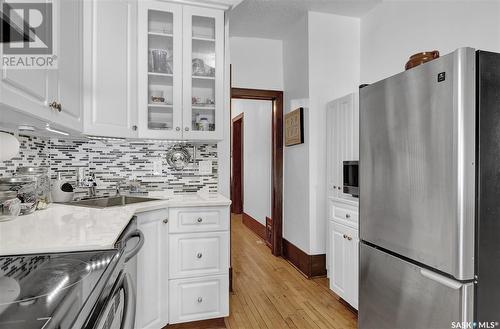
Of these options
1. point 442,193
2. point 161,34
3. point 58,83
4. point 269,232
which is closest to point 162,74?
point 161,34

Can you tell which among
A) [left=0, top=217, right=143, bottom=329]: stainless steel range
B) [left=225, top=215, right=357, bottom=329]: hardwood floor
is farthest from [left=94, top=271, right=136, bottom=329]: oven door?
[left=225, top=215, right=357, bottom=329]: hardwood floor

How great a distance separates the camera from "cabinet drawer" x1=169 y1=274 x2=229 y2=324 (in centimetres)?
196

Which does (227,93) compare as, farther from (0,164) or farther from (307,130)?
(0,164)

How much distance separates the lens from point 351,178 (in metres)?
2.27

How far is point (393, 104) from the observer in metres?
1.48

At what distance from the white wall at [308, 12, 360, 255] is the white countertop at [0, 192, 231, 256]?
1.77 m

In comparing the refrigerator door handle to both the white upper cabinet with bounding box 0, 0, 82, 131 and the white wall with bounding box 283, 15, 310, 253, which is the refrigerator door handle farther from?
the white upper cabinet with bounding box 0, 0, 82, 131

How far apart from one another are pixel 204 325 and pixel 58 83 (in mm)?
1790

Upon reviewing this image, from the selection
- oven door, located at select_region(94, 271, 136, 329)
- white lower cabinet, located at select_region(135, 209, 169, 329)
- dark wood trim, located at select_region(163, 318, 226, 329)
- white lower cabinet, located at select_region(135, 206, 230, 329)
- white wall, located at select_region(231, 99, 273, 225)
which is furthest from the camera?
white wall, located at select_region(231, 99, 273, 225)

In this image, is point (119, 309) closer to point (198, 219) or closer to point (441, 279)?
point (198, 219)

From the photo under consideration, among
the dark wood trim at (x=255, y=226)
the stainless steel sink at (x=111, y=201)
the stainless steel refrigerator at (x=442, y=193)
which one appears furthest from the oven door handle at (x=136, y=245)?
the dark wood trim at (x=255, y=226)

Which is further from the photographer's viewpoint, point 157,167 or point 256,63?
point 256,63

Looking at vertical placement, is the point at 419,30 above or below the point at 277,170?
above

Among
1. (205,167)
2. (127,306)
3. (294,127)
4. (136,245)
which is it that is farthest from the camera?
(294,127)
